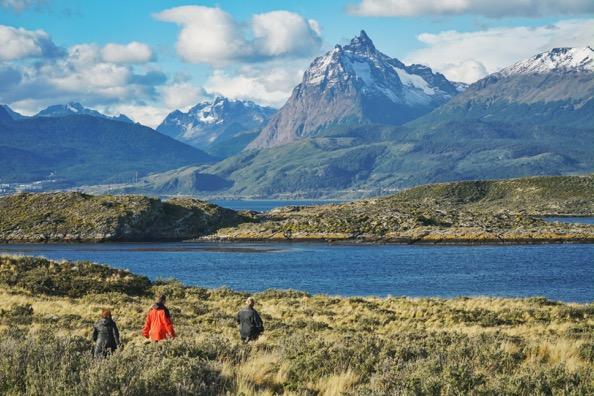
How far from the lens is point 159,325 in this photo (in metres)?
24.1

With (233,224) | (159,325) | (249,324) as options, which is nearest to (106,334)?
(159,325)

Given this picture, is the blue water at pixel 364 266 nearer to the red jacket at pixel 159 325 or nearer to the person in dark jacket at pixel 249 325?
the person in dark jacket at pixel 249 325

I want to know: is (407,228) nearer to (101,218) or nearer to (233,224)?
(233,224)

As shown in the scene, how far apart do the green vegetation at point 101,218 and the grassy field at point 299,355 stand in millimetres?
102806

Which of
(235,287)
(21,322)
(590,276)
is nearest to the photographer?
(21,322)

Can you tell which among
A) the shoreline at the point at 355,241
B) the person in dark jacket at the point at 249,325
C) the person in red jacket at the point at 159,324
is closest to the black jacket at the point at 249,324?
the person in dark jacket at the point at 249,325

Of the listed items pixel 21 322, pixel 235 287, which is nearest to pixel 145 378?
pixel 21 322

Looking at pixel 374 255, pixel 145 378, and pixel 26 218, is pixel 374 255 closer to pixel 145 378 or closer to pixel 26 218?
pixel 26 218

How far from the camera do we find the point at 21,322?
31359 millimetres

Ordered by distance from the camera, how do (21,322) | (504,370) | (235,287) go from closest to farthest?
(504,370)
(21,322)
(235,287)

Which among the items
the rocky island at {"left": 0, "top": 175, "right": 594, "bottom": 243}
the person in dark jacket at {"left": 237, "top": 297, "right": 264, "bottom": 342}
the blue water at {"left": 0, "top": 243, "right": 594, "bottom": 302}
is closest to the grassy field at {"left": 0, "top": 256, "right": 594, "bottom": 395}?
the person in dark jacket at {"left": 237, "top": 297, "right": 264, "bottom": 342}

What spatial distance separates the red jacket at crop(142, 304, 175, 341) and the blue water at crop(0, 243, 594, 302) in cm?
4686

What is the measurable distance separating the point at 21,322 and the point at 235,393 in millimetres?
18816

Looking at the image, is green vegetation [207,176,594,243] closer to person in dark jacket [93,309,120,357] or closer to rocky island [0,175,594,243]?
rocky island [0,175,594,243]
